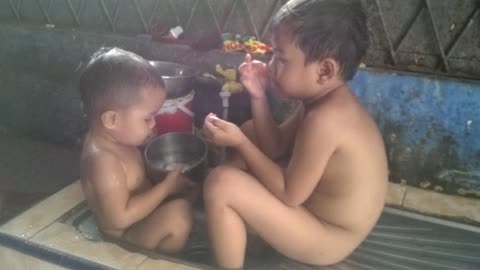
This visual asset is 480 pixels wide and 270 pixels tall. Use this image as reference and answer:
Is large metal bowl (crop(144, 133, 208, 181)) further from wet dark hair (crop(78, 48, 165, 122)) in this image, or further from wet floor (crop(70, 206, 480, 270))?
wet dark hair (crop(78, 48, 165, 122))

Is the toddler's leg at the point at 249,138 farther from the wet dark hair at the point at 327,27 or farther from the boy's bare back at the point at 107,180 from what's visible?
the wet dark hair at the point at 327,27

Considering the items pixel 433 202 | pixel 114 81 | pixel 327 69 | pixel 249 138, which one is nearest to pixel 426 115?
pixel 433 202

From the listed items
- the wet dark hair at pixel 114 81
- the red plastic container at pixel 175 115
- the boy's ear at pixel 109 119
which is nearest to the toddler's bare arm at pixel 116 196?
the boy's ear at pixel 109 119

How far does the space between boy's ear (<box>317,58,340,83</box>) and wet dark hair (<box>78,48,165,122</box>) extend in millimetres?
715

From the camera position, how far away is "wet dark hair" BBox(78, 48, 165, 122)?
6.02 feet

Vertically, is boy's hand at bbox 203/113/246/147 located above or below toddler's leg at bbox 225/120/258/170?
above

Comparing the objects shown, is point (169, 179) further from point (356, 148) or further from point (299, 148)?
point (356, 148)

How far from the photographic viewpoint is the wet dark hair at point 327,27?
1.54 meters

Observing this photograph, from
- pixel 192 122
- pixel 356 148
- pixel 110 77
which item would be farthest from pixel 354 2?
pixel 192 122

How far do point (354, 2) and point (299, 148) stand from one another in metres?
0.56

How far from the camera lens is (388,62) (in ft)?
8.50

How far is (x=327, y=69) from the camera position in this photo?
5.31 feet

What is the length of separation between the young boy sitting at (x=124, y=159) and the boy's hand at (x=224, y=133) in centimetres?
31

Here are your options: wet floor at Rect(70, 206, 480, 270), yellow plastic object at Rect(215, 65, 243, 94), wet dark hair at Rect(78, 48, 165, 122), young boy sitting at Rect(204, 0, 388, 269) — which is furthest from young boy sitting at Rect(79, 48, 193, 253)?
yellow plastic object at Rect(215, 65, 243, 94)
